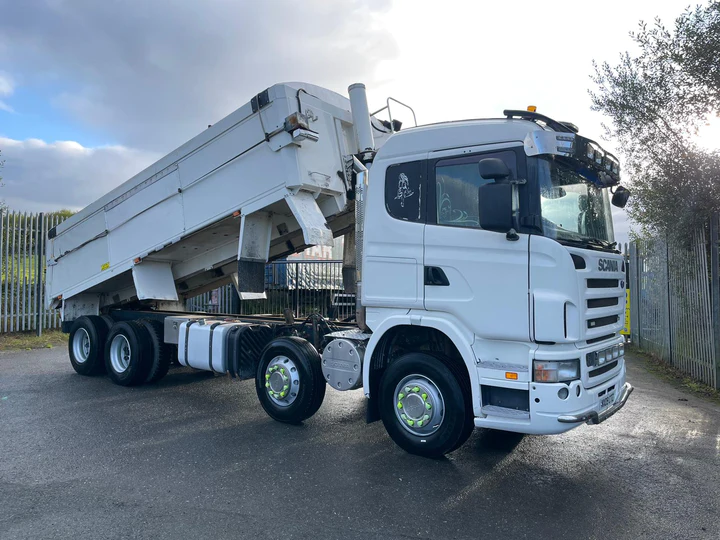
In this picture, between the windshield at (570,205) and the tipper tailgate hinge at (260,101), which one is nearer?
the windshield at (570,205)

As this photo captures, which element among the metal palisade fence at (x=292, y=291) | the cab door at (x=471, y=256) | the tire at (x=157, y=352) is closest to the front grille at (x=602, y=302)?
the cab door at (x=471, y=256)

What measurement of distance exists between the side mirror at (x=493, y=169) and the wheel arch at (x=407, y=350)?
134cm

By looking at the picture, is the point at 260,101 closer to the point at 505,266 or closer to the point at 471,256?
the point at 471,256

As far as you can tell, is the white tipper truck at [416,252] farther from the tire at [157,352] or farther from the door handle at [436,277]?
the tire at [157,352]

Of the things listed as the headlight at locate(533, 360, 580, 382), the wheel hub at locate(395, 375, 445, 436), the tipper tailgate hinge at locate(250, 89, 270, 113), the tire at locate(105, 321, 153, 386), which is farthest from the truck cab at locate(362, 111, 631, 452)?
the tire at locate(105, 321, 153, 386)

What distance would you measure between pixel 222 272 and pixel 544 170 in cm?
556

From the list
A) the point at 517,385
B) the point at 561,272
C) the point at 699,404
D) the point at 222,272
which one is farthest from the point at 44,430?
the point at 699,404

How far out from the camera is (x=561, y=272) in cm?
421

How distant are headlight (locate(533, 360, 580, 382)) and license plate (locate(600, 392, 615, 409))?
20.9 inches

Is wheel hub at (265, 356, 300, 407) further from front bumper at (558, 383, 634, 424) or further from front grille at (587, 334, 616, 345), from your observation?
front grille at (587, 334, 616, 345)

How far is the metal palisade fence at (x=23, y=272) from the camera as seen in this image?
43.4 feet

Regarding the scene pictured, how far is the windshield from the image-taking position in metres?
4.46

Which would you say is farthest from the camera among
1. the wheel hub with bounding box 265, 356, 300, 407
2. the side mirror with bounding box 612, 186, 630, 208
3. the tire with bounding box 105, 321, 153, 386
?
the tire with bounding box 105, 321, 153, 386

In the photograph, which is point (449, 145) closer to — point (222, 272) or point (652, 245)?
point (222, 272)
